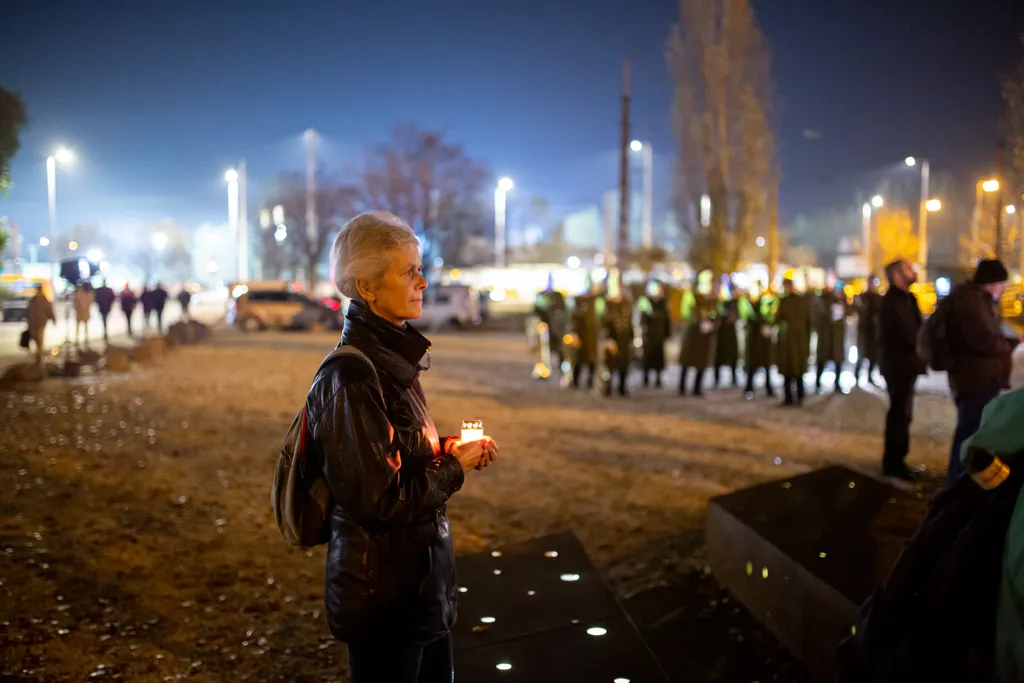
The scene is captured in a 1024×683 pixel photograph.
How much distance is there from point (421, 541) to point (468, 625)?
A: 1.98 metres

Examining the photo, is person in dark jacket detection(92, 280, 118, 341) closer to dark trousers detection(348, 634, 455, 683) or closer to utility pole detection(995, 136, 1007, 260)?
utility pole detection(995, 136, 1007, 260)

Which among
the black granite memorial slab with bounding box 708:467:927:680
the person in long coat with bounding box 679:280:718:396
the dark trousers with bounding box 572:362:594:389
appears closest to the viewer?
the black granite memorial slab with bounding box 708:467:927:680

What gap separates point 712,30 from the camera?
31.4m

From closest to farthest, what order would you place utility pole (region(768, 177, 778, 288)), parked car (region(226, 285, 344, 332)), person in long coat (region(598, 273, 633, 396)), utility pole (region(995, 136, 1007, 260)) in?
utility pole (region(995, 136, 1007, 260)), person in long coat (region(598, 273, 633, 396)), parked car (region(226, 285, 344, 332)), utility pole (region(768, 177, 778, 288))

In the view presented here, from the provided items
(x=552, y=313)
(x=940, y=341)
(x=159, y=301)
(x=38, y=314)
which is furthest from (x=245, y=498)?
(x=159, y=301)

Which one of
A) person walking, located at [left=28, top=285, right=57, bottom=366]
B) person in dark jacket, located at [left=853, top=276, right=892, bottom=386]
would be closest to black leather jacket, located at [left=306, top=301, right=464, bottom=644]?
person in dark jacket, located at [left=853, top=276, right=892, bottom=386]

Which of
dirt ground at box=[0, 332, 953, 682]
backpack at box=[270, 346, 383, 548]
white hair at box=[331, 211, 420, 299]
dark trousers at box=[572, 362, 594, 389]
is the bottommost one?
dirt ground at box=[0, 332, 953, 682]

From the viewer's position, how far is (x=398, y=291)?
2244 millimetres

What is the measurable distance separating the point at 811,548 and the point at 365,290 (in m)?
3.04

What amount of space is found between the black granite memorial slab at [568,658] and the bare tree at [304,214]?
3983cm

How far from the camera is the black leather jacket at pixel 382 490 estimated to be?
2049 mm

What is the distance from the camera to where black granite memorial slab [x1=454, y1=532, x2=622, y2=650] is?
396 cm

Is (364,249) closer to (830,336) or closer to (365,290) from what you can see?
(365,290)

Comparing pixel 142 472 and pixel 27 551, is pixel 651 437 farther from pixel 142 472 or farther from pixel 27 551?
pixel 27 551
